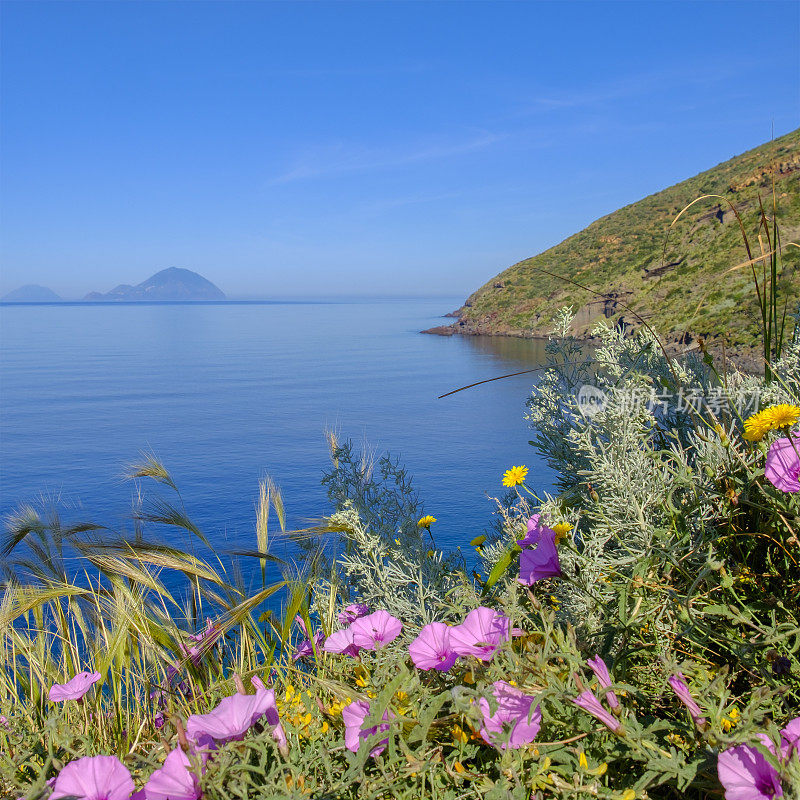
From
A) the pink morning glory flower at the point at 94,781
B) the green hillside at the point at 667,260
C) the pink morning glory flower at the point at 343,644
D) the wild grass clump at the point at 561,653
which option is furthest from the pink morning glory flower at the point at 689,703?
the green hillside at the point at 667,260

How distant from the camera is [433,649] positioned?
115 cm

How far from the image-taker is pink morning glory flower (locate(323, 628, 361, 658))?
4.42 feet

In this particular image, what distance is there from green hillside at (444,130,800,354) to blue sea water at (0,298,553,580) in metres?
4.91

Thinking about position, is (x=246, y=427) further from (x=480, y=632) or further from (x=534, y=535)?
(x=480, y=632)

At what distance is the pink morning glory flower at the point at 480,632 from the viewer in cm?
111

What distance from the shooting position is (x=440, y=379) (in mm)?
31969

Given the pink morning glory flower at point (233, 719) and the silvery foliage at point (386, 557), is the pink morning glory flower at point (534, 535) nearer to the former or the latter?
the silvery foliage at point (386, 557)

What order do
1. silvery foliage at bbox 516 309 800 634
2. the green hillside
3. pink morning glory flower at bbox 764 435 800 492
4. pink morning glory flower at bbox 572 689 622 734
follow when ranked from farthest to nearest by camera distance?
the green hillside < silvery foliage at bbox 516 309 800 634 < pink morning glory flower at bbox 764 435 800 492 < pink morning glory flower at bbox 572 689 622 734

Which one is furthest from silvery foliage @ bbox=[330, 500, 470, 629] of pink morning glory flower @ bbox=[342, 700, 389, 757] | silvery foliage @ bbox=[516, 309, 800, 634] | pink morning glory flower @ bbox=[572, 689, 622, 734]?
pink morning glory flower @ bbox=[572, 689, 622, 734]

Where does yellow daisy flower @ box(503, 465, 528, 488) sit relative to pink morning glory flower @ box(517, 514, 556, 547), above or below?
above

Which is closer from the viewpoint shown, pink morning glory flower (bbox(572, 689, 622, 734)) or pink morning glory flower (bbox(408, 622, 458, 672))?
pink morning glory flower (bbox(572, 689, 622, 734))

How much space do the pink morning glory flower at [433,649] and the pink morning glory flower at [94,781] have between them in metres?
0.51

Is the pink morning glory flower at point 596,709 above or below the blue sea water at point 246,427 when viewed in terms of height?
above

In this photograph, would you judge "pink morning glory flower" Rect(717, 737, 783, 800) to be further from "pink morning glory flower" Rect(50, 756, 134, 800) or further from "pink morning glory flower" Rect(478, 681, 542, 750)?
"pink morning glory flower" Rect(50, 756, 134, 800)
